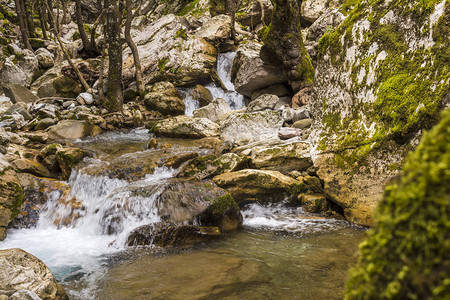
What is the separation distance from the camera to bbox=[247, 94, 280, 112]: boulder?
14.0 meters

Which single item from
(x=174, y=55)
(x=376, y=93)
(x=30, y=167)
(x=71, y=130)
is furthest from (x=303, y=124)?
(x=174, y=55)

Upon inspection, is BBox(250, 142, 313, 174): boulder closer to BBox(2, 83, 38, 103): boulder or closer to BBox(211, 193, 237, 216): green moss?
BBox(211, 193, 237, 216): green moss

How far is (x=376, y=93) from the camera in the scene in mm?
6461

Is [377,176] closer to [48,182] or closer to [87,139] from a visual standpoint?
[48,182]

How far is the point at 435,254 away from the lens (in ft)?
2.74

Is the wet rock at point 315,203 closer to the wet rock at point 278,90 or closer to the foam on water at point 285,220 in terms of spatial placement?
the foam on water at point 285,220

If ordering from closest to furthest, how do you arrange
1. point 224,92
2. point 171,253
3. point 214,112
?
point 171,253, point 214,112, point 224,92

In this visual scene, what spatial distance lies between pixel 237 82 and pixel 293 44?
404 centimetres

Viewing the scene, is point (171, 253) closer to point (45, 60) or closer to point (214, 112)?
point (214, 112)

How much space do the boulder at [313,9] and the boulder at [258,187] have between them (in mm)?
19285

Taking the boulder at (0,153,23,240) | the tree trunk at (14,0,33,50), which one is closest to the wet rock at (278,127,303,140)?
the boulder at (0,153,23,240)

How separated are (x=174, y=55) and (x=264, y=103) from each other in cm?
902

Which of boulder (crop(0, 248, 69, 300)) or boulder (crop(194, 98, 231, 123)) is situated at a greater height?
boulder (crop(194, 98, 231, 123))

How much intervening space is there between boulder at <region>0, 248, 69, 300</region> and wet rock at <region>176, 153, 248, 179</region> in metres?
4.80
